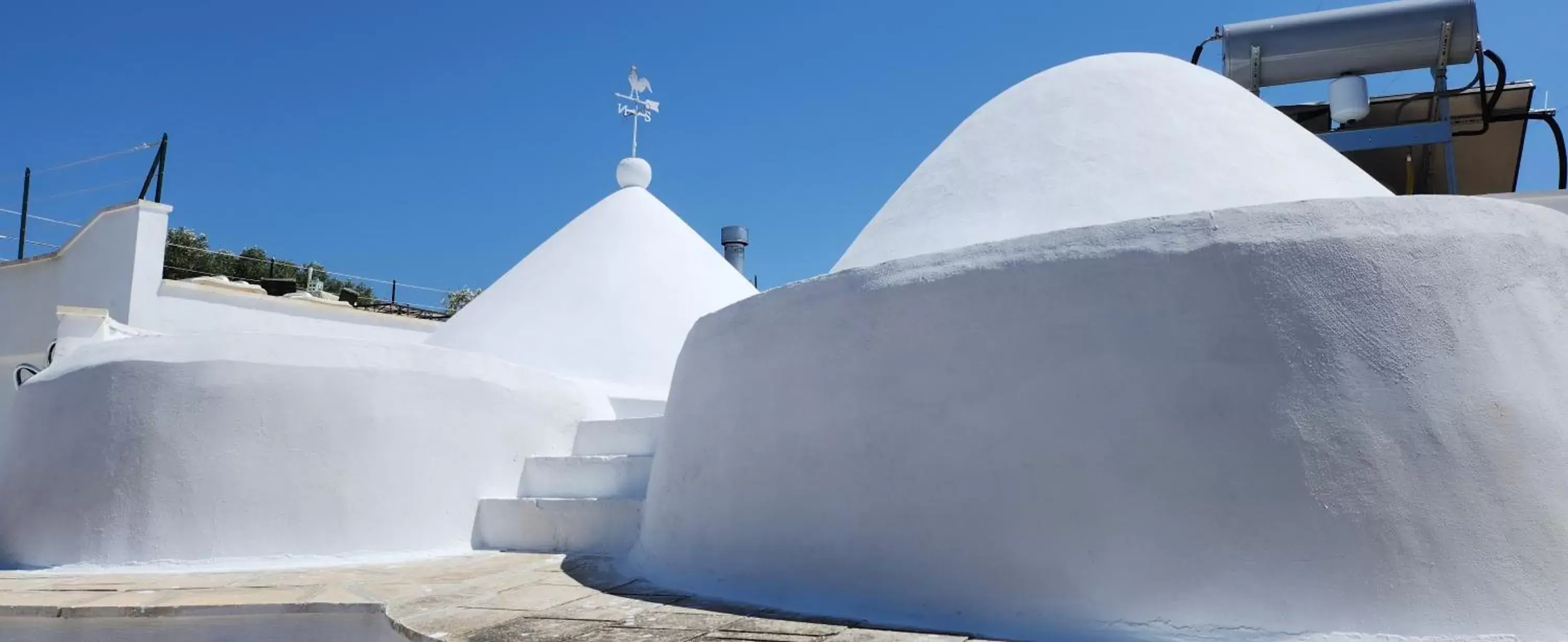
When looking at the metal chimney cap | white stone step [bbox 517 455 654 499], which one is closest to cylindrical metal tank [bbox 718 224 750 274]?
the metal chimney cap

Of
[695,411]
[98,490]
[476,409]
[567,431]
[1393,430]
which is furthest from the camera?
[567,431]

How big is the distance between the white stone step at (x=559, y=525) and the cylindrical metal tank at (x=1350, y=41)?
861 centimetres

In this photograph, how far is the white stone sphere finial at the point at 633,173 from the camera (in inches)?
508

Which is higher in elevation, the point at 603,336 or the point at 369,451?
the point at 603,336

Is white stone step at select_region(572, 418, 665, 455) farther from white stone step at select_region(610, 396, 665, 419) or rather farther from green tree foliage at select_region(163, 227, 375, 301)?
green tree foliage at select_region(163, 227, 375, 301)

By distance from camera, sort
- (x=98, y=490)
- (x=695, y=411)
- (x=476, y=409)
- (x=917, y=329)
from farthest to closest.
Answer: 1. (x=476, y=409)
2. (x=98, y=490)
3. (x=695, y=411)
4. (x=917, y=329)

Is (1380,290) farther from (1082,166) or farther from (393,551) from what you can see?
(393,551)

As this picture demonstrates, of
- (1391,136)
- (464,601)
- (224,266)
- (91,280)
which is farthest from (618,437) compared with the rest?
(224,266)

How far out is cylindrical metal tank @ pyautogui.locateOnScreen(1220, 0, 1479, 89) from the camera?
36.9ft

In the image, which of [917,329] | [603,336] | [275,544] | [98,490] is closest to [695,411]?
[917,329]

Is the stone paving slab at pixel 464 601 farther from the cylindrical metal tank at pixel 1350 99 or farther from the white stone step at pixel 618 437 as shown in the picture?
the cylindrical metal tank at pixel 1350 99

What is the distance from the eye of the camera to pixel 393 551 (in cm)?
723

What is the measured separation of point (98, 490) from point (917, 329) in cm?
554

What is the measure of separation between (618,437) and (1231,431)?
201 inches
